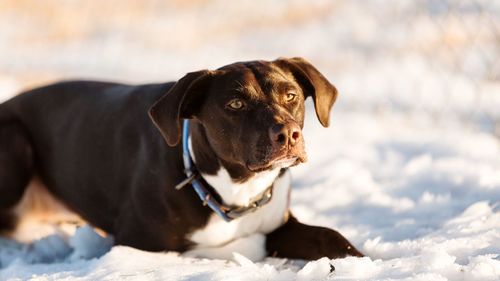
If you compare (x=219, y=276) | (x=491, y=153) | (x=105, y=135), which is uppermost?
(x=491, y=153)

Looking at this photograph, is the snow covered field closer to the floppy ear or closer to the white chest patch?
the white chest patch

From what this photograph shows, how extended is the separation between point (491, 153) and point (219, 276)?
2644mm

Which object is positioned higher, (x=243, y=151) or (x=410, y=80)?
(x=410, y=80)

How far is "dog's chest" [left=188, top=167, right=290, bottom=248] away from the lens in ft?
11.9

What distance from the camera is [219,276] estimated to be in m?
3.11

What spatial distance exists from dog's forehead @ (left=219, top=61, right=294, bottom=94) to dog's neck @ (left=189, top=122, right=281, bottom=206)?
10.5 inches

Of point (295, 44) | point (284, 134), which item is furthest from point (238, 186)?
point (295, 44)

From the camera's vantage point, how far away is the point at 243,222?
147 inches

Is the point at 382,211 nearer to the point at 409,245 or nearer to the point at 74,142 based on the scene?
the point at 409,245

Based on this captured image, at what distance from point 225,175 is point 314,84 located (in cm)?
53

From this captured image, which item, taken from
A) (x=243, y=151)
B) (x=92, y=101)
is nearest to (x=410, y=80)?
(x=92, y=101)

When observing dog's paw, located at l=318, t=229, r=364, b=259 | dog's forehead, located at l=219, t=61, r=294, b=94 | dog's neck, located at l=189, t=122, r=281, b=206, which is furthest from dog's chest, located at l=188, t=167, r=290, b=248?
dog's forehead, located at l=219, t=61, r=294, b=94

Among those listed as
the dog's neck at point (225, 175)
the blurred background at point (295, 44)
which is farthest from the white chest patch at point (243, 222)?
the blurred background at point (295, 44)

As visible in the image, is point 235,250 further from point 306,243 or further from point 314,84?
point 314,84
